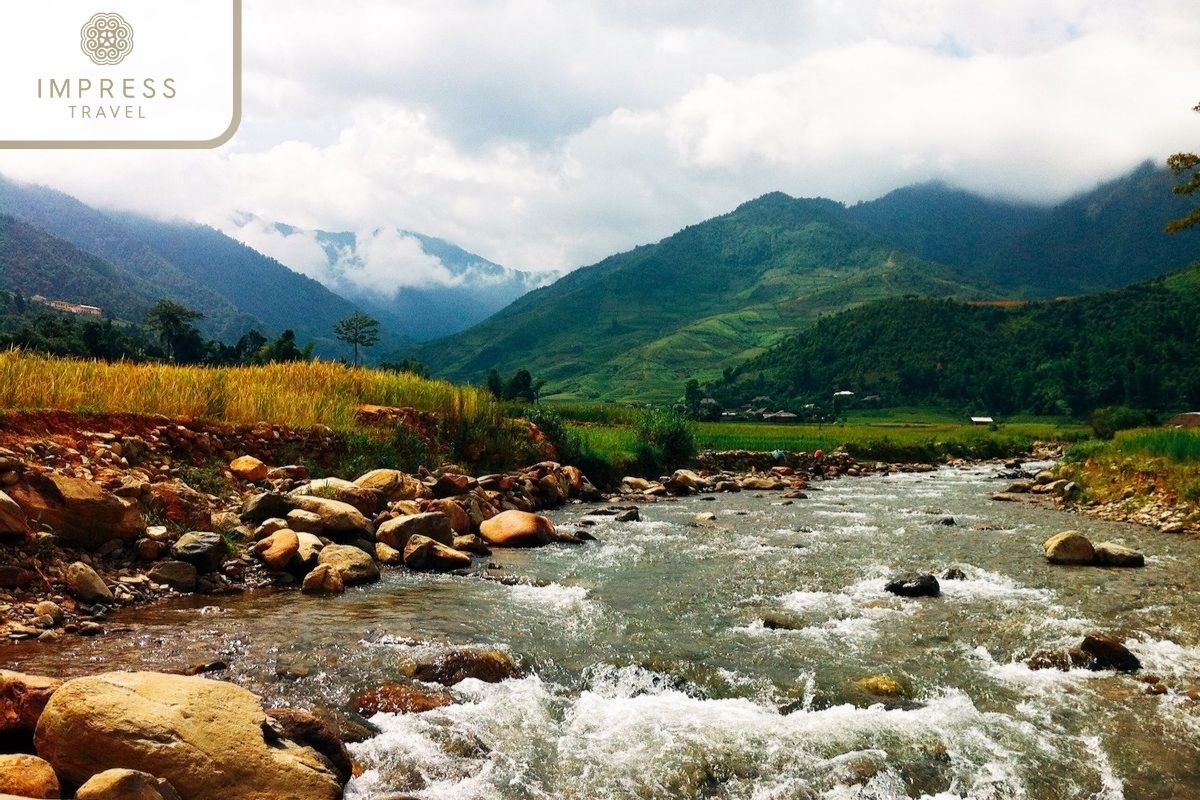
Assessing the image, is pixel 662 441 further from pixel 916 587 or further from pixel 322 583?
pixel 322 583

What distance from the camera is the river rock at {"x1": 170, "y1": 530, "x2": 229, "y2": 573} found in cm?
1262

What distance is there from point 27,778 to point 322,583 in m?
7.61

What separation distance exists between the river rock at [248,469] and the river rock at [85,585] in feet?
22.2

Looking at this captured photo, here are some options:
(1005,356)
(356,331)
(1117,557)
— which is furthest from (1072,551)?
(1005,356)

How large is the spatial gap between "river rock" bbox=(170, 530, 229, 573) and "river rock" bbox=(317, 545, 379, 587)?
1687 mm

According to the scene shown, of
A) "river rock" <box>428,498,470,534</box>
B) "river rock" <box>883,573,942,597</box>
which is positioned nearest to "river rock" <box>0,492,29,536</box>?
"river rock" <box>428,498,470,534</box>

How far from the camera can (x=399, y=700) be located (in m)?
8.49

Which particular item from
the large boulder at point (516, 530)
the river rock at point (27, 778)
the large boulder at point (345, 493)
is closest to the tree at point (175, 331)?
the large boulder at point (345, 493)

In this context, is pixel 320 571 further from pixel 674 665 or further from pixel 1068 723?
pixel 1068 723

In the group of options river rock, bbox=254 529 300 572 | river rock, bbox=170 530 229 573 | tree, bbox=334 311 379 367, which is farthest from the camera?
tree, bbox=334 311 379 367

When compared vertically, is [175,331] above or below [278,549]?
above

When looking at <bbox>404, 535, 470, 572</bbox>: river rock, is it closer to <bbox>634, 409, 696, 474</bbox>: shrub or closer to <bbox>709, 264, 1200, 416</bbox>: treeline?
<bbox>634, 409, 696, 474</bbox>: shrub

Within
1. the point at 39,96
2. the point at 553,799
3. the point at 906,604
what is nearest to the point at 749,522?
the point at 906,604

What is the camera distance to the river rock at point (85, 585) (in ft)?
35.1
